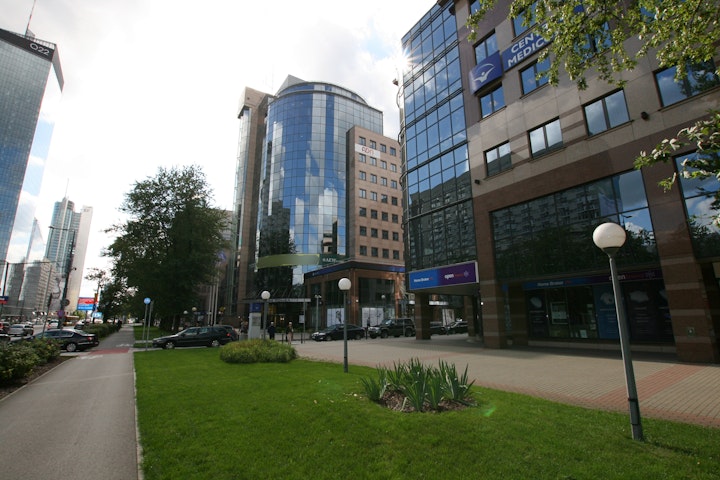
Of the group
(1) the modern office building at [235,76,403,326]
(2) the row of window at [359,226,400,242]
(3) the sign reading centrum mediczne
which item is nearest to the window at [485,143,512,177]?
(3) the sign reading centrum mediczne

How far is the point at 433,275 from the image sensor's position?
25.9 m

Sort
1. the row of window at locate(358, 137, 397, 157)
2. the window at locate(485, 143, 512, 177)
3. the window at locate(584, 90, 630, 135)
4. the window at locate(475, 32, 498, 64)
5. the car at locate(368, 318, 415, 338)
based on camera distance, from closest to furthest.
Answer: the window at locate(584, 90, 630, 135) < the window at locate(485, 143, 512, 177) < the window at locate(475, 32, 498, 64) < the car at locate(368, 318, 415, 338) < the row of window at locate(358, 137, 397, 157)

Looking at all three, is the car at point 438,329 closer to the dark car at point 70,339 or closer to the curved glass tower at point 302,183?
the curved glass tower at point 302,183

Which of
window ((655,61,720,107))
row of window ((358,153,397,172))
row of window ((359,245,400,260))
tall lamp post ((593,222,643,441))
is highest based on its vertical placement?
row of window ((358,153,397,172))

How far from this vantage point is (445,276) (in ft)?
81.5

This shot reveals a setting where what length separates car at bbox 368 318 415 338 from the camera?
121ft

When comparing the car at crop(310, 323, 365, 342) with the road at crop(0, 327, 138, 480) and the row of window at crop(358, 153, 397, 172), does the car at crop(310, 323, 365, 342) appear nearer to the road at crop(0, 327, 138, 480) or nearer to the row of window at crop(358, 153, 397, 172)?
the road at crop(0, 327, 138, 480)

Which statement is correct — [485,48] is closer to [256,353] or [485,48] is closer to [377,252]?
[256,353]

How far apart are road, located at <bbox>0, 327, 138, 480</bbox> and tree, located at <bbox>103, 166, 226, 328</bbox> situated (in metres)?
23.5

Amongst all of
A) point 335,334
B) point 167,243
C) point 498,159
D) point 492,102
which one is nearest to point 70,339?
point 167,243

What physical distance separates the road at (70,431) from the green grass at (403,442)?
0.44 m

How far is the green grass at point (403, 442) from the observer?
4656 mm

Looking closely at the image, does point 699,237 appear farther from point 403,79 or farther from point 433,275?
point 403,79

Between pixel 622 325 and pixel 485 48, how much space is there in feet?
77.1
